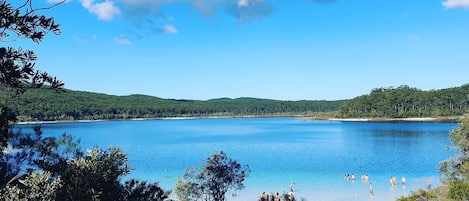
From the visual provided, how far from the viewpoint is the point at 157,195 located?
15266 millimetres

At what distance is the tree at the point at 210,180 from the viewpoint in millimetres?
24203

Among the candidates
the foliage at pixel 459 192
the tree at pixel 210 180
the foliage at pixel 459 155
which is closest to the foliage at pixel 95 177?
the tree at pixel 210 180

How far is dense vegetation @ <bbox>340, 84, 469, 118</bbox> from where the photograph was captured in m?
164

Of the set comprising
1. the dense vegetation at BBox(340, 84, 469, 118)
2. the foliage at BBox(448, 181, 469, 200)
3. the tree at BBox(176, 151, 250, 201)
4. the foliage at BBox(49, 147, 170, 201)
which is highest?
the dense vegetation at BBox(340, 84, 469, 118)

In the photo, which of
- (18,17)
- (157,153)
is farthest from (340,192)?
(157,153)

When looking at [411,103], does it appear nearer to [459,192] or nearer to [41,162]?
[459,192]

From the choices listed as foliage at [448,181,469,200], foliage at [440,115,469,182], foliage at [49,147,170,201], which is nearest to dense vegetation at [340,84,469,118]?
foliage at [440,115,469,182]

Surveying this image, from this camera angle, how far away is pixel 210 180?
24.4 m

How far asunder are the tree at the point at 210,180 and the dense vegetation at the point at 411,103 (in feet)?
503

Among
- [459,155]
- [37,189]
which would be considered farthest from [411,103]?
[37,189]

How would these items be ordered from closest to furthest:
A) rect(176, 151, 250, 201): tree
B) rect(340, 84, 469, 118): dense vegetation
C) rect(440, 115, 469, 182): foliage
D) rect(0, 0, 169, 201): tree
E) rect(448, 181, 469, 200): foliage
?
rect(0, 0, 169, 201): tree → rect(448, 181, 469, 200): foliage → rect(440, 115, 469, 182): foliage → rect(176, 151, 250, 201): tree → rect(340, 84, 469, 118): dense vegetation

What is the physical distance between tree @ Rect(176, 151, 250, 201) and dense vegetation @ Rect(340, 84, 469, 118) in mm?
153410

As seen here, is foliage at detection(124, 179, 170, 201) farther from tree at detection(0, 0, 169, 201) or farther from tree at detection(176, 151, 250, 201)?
tree at detection(176, 151, 250, 201)

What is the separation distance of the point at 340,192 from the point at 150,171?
20.9m
